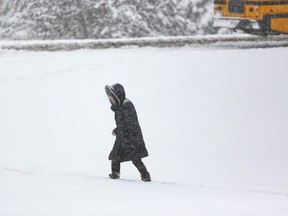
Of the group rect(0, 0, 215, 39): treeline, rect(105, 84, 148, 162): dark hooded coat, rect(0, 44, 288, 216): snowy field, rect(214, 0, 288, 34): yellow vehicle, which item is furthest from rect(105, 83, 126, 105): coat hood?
rect(0, 0, 215, 39): treeline

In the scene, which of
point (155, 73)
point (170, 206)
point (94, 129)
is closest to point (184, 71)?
point (155, 73)

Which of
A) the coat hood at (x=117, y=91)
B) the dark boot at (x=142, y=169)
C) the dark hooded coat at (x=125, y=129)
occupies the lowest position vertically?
the dark boot at (x=142, y=169)

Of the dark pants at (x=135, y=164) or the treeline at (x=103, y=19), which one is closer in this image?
the dark pants at (x=135, y=164)

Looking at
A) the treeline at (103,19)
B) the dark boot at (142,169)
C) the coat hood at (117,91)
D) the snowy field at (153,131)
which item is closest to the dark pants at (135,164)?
the dark boot at (142,169)

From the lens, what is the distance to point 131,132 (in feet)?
20.4

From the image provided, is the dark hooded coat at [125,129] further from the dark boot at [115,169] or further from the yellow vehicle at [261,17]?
the yellow vehicle at [261,17]

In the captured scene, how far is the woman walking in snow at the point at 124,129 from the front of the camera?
6.09 m

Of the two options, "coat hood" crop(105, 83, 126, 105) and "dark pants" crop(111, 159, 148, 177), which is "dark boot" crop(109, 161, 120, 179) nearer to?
"dark pants" crop(111, 159, 148, 177)

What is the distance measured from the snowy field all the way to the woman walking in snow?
0.28 m

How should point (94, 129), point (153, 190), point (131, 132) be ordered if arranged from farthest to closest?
point (94, 129), point (131, 132), point (153, 190)

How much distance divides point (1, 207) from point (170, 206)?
1262 mm

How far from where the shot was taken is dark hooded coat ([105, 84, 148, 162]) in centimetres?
609

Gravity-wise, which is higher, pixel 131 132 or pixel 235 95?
→ pixel 131 132

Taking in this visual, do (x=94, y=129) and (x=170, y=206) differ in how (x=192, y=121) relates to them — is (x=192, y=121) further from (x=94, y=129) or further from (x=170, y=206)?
(x=170, y=206)
